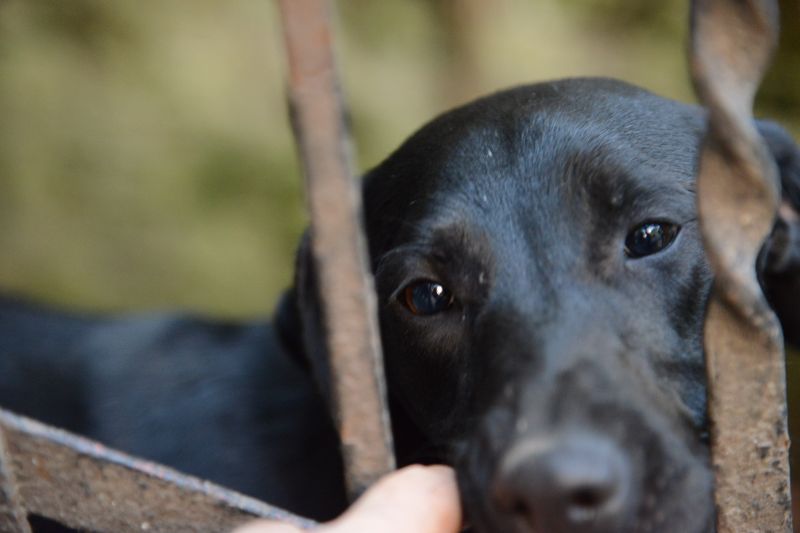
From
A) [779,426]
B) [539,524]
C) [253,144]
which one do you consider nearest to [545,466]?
[539,524]

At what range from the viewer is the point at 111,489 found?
149 cm

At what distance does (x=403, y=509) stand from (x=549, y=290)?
2.00 feet

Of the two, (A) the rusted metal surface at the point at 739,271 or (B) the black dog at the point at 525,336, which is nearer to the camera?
(A) the rusted metal surface at the point at 739,271

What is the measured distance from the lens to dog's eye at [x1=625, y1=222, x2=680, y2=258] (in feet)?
6.44

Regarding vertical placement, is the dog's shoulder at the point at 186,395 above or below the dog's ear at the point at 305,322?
below

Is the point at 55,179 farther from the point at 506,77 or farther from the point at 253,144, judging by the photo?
the point at 506,77

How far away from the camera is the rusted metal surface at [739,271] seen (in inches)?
49.2

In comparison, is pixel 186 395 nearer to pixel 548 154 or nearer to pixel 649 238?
pixel 548 154

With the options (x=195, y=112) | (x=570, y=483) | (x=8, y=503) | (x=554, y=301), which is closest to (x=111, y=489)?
(x=8, y=503)

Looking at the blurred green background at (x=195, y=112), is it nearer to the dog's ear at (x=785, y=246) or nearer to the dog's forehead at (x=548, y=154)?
the dog's ear at (x=785, y=246)

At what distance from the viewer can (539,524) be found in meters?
1.44

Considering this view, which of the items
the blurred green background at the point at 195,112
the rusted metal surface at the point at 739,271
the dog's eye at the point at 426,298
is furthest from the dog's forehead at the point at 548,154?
the blurred green background at the point at 195,112

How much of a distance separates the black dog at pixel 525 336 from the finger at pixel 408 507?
2.5 inches

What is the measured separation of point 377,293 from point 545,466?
940 millimetres
